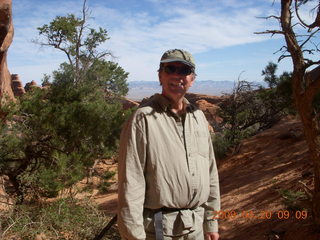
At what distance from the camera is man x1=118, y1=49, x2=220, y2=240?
68.2 inches

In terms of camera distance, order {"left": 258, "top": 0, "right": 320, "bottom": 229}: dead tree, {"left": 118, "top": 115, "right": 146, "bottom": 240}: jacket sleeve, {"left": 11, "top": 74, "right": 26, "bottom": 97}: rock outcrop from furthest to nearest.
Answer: {"left": 11, "top": 74, "right": 26, "bottom": 97}: rock outcrop < {"left": 258, "top": 0, "right": 320, "bottom": 229}: dead tree < {"left": 118, "top": 115, "right": 146, "bottom": 240}: jacket sleeve

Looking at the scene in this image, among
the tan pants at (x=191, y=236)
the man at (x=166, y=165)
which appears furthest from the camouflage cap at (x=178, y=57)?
the tan pants at (x=191, y=236)

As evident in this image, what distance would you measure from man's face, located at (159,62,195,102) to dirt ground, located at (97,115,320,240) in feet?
11.4

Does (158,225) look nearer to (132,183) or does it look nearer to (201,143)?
(132,183)

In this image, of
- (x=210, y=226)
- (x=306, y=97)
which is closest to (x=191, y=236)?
(x=210, y=226)

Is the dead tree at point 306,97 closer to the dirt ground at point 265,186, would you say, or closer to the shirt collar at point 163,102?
the dirt ground at point 265,186

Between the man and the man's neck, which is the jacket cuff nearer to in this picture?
the man

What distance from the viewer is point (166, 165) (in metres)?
1.80

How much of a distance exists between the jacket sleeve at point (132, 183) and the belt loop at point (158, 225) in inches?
2.9

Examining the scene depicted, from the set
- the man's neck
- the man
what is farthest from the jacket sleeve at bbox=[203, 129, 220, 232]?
the man's neck

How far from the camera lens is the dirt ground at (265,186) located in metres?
5.29

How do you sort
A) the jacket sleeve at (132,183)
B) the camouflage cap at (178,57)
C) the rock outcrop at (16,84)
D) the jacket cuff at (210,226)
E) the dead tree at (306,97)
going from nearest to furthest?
the jacket sleeve at (132,183) < the camouflage cap at (178,57) < the jacket cuff at (210,226) < the dead tree at (306,97) < the rock outcrop at (16,84)

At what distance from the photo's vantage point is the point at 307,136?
446 centimetres

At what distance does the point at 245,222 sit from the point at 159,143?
5395mm
